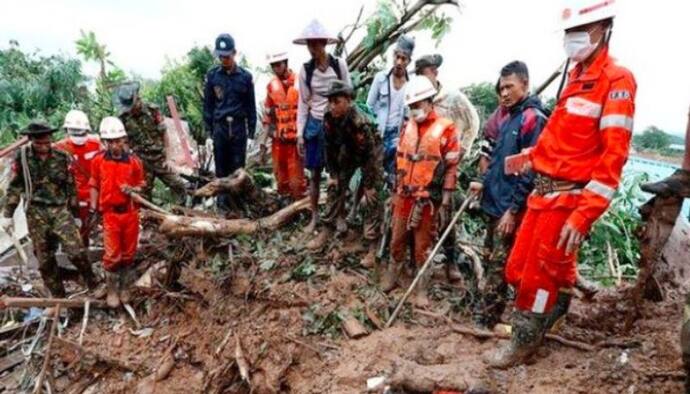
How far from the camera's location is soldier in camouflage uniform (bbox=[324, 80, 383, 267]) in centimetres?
437

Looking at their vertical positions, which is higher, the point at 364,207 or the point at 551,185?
the point at 551,185

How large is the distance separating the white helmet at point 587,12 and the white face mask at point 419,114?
1.46 metres

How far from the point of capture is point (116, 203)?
4.92 metres

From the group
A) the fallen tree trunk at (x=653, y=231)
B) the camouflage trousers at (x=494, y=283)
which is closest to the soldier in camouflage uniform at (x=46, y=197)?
the camouflage trousers at (x=494, y=283)

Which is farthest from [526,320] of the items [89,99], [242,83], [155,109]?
[89,99]

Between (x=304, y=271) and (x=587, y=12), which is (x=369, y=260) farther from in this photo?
(x=587, y=12)

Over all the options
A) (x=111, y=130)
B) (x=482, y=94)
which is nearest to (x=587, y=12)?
(x=111, y=130)

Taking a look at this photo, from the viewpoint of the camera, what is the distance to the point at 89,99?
9.96 m

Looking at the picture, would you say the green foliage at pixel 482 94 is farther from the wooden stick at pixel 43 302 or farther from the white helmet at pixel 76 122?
the wooden stick at pixel 43 302

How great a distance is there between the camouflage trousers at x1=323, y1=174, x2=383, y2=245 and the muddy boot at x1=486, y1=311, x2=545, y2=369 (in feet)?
6.47

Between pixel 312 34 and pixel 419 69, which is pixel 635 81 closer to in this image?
pixel 419 69

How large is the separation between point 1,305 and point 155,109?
2.90 m

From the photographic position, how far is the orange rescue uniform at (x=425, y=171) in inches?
157

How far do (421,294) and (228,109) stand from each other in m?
3.15
